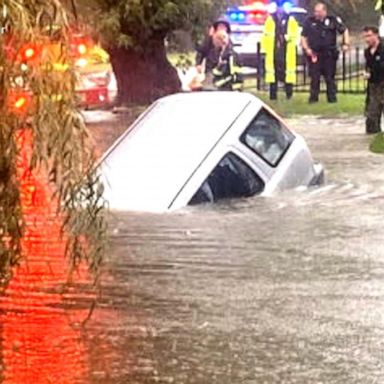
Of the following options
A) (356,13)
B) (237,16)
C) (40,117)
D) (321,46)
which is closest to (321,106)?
(321,46)

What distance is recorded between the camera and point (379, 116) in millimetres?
19562

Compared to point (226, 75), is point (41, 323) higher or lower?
higher

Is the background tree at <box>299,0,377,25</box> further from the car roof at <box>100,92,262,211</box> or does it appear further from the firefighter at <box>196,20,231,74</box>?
the car roof at <box>100,92,262,211</box>

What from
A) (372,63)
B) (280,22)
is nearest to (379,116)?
(372,63)

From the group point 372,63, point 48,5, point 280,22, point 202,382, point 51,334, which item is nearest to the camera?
point 48,5

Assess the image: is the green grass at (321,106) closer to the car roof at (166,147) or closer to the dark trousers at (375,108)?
the dark trousers at (375,108)

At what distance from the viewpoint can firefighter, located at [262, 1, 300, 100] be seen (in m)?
25.4

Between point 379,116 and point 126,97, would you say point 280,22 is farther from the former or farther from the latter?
point 379,116

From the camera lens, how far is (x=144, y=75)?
26.2 metres

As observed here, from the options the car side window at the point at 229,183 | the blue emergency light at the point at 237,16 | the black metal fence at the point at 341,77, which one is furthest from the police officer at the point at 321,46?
the car side window at the point at 229,183

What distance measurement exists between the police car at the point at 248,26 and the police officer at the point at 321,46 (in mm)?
7324

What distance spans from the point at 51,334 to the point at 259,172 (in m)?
5.15

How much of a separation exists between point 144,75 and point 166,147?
13481 millimetres

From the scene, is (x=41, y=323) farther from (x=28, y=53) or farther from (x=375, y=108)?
(x=375, y=108)
